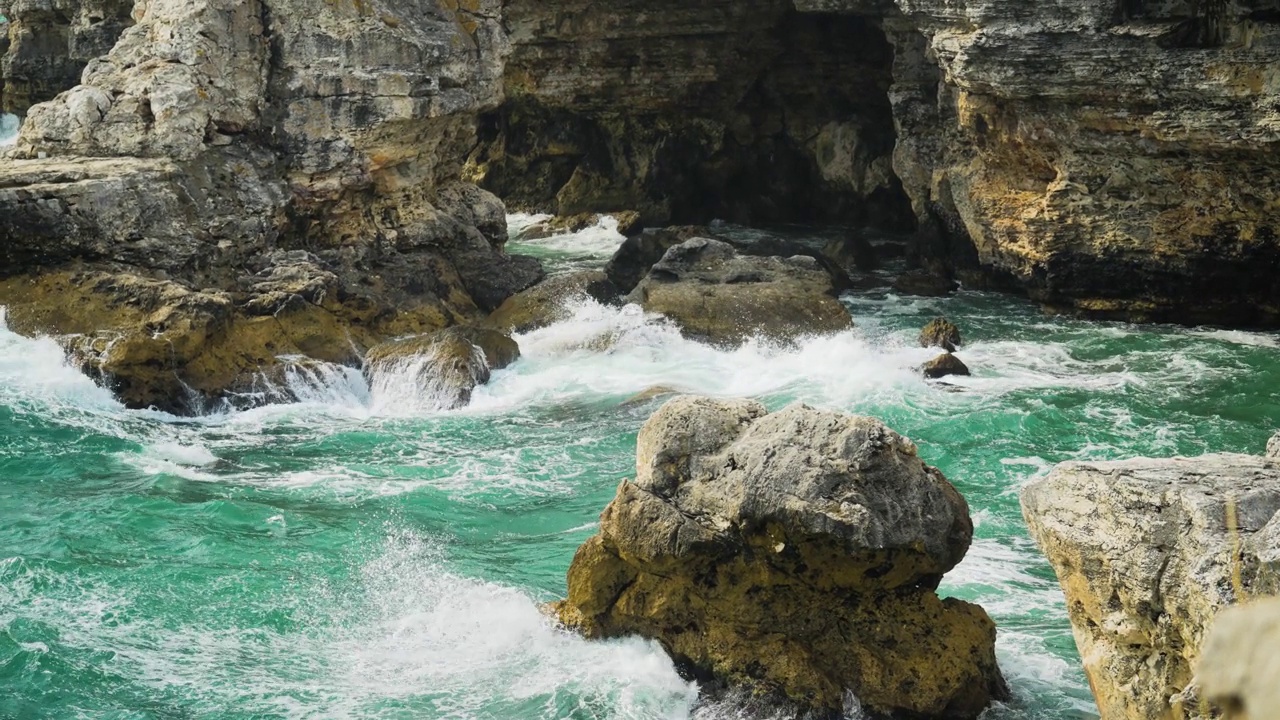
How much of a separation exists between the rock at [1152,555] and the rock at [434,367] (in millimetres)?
12333

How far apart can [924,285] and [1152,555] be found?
19527 millimetres

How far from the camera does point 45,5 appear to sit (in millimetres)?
39156

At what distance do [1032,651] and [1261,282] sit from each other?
538 inches

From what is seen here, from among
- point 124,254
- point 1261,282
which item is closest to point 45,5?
point 124,254

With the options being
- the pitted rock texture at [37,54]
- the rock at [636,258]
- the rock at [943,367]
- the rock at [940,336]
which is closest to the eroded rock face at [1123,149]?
the rock at [940,336]

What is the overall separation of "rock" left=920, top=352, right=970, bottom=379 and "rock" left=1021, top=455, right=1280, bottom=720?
12.0 metres

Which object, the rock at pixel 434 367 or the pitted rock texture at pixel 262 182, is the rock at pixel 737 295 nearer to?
the pitted rock texture at pixel 262 182

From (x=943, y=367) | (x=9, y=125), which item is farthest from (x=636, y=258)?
(x=9, y=125)

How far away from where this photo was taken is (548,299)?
23.9 m

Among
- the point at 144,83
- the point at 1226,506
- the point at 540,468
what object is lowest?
the point at 540,468

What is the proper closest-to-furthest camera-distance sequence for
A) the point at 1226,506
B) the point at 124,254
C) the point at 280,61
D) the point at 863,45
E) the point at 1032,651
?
the point at 1226,506, the point at 1032,651, the point at 124,254, the point at 280,61, the point at 863,45

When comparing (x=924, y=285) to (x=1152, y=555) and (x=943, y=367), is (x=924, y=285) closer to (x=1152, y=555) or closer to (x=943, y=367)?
(x=943, y=367)

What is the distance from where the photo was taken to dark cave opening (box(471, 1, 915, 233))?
32.9 m

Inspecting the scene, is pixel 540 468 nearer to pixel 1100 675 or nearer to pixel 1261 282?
pixel 1100 675
